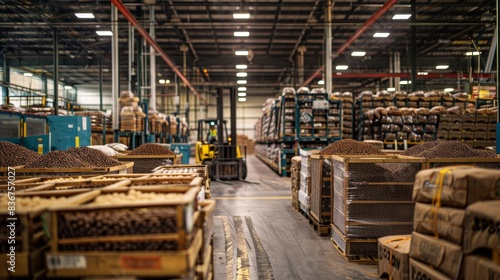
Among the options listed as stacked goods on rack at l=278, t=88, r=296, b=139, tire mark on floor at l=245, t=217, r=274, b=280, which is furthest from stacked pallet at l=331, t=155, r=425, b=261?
stacked goods on rack at l=278, t=88, r=296, b=139

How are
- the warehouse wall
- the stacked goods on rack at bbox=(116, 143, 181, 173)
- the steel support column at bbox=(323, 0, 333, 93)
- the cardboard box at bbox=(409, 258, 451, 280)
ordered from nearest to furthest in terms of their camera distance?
the cardboard box at bbox=(409, 258, 451, 280) → the stacked goods on rack at bbox=(116, 143, 181, 173) → the steel support column at bbox=(323, 0, 333, 93) → the warehouse wall

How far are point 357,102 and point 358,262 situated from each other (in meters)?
14.2

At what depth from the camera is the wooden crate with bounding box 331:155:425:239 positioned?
566 centimetres

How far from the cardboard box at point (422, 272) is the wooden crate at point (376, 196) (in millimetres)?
2067

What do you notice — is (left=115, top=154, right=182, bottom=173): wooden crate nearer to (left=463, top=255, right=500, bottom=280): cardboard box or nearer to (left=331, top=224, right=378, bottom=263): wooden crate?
(left=331, top=224, right=378, bottom=263): wooden crate

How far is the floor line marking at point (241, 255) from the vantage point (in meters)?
5.06

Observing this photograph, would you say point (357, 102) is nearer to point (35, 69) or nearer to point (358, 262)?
point (358, 262)

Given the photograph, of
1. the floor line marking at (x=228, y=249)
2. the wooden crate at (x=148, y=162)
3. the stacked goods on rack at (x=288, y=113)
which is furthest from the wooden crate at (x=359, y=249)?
the stacked goods on rack at (x=288, y=113)

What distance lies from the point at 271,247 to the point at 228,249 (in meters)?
0.66

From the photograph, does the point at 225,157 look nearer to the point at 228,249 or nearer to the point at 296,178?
the point at 296,178

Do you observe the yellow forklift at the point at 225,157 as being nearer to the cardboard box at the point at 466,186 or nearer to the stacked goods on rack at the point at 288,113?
the stacked goods on rack at the point at 288,113

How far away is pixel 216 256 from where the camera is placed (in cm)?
587

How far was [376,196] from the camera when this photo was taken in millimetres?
5723

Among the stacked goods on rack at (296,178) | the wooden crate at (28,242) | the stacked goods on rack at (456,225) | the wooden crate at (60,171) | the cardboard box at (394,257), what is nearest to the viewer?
the wooden crate at (28,242)
